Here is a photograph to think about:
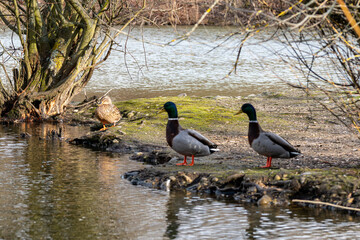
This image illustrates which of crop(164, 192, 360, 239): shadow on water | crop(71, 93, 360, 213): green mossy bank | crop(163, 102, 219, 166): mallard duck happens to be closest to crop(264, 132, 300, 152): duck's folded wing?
crop(71, 93, 360, 213): green mossy bank

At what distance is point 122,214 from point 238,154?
342 centimetres

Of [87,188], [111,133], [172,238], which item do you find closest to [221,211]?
[172,238]

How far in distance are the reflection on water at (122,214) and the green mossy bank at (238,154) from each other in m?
0.30

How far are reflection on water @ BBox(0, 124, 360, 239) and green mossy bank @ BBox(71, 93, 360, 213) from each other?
0.99 ft

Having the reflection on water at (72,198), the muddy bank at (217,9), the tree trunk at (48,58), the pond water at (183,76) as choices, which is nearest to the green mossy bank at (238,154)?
the reflection on water at (72,198)

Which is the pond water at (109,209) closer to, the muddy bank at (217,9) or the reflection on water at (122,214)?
the reflection on water at (122,214)

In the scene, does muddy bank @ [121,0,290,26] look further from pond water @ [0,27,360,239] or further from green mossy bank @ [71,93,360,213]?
green mossy bank @ [71,93,360,213]

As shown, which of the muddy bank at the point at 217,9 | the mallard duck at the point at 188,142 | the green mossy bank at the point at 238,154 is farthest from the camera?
the mallard duck at the point at 188,142

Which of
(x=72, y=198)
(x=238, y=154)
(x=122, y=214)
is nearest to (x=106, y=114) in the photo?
(x=238, y=154)

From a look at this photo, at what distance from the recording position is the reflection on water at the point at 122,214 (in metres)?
5.95

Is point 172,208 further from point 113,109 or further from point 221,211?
point 113,109

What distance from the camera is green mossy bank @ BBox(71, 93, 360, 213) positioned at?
23.4ft

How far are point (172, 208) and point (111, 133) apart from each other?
4.49 metres

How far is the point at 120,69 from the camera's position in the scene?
25.9 m
